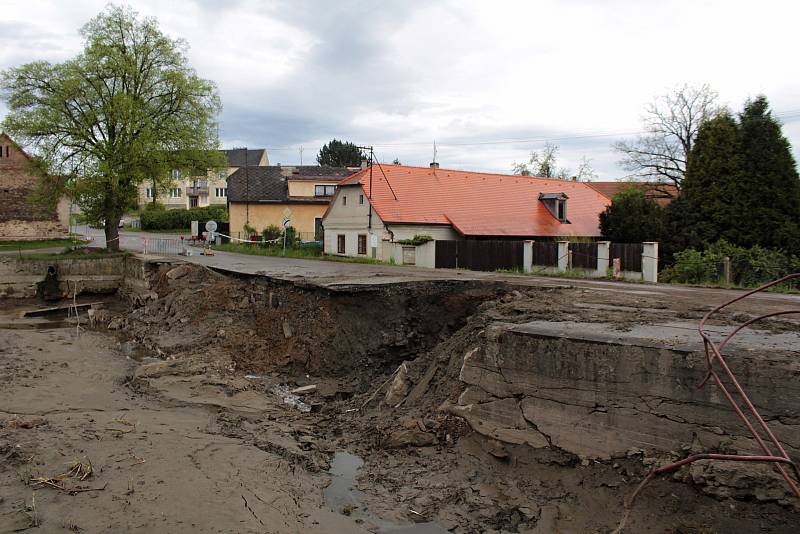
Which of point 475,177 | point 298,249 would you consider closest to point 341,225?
point 298,249

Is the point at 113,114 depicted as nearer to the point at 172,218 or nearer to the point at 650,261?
the point at 650,261

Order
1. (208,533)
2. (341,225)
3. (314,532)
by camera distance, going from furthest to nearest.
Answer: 1. (341,225)
2. (314,532)
3. (208,533)

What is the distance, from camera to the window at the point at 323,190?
43.9m

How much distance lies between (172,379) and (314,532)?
6743 mm

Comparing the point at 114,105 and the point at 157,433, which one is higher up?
the point at 114,105

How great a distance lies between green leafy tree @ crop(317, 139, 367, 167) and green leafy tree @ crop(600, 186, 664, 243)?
58.9 metres

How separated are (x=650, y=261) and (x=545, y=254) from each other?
404 centimetres

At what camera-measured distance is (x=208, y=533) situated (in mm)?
5949

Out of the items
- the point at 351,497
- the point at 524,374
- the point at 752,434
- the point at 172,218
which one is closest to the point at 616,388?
the point at 524,374

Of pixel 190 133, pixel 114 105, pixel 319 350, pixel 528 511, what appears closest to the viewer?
pixel 528 511

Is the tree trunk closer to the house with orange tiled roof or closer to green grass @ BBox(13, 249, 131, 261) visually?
green grass @ BBox(13, 249, 131, 261)

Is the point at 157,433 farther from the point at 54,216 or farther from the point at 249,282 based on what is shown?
the point at 54,216

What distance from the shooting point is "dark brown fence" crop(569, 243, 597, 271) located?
22.4 m

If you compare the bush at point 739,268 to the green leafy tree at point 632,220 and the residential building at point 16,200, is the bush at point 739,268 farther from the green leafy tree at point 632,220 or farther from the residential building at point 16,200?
the residential building at point 16,200
